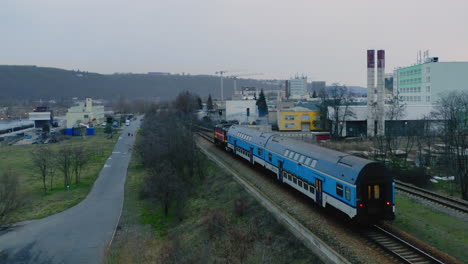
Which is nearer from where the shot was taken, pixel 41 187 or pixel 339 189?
pixel 339 189

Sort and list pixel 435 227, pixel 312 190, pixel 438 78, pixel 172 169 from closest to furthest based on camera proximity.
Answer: pixel 435 227
pixel 312 190
pixel 172 169
pixel 438 78

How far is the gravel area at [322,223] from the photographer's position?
47.8 feet

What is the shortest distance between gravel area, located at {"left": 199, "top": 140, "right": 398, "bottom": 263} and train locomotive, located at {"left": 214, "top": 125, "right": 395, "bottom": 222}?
2.63ft

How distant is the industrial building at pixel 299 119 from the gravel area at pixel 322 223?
4063cm

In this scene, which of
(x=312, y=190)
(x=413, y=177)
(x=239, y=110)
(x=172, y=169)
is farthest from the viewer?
(x=239, y=110)

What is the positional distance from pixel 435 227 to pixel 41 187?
39.0 metres

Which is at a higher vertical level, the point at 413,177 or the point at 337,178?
the point at 337,178

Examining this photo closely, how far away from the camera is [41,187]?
40562 millimetres

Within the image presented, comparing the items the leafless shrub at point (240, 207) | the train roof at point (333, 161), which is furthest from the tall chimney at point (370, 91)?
the leafless shrub at point (240, 207)

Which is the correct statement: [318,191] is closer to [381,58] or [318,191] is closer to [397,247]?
[397,247]

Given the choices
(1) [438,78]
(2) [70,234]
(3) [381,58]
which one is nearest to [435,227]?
(2) [70,234]

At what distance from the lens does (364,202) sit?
1627 cm

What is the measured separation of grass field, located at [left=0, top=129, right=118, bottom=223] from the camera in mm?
32719

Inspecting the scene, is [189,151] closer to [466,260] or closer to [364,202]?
[364,202]
